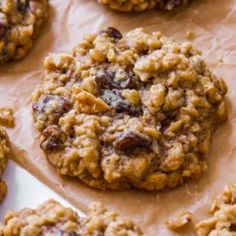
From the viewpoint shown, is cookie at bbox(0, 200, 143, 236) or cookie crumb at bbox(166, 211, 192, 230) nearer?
cookie at bbox(0, 200, 143, 236)

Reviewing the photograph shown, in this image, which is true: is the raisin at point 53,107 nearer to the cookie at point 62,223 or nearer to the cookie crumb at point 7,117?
the cookie crumb at point 7,117

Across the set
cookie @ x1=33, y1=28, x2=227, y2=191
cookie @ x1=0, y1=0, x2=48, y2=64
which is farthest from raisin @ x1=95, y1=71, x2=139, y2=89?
cookie @ x1=0, y1=0, x2=48, y2=64

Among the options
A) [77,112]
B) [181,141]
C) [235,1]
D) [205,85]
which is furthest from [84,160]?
[235,1]

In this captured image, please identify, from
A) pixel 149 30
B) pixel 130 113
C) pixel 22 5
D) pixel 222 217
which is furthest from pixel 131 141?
pixel 22 5

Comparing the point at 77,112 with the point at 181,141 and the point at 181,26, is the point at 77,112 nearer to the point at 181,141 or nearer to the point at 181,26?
the point at 181,141

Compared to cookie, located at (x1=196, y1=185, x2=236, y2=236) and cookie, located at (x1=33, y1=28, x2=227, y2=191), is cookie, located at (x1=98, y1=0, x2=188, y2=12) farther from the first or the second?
cookie, located at (x1=196, y1=185, x2=236, y2=236)

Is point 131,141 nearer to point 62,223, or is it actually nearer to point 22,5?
point 62,223

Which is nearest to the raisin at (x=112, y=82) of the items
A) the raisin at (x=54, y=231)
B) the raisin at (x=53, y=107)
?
the raisin at (x=53, y=107)
